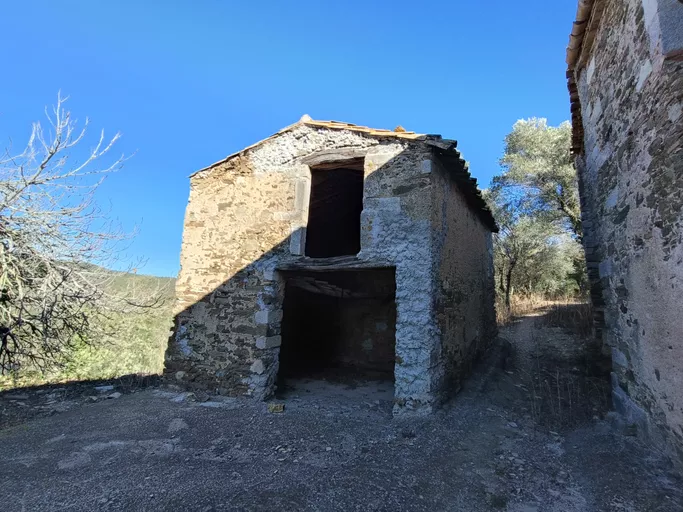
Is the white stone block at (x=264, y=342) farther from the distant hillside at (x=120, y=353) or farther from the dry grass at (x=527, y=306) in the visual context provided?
the dry grass at (x=527, y=306)

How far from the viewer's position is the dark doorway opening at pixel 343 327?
7.77 m

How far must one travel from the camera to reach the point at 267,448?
374 centimetres

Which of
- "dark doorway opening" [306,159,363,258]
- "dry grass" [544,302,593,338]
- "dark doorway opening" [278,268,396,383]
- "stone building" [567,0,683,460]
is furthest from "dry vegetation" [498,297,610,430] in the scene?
"dark doorway opening" [306,159,363,258]

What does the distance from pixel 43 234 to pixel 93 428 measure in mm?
3048

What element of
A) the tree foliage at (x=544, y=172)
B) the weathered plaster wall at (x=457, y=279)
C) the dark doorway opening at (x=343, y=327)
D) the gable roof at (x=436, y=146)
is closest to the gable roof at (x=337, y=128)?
the gable roof at (x=436, y=146)

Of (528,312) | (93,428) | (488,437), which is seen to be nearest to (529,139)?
(528,312)

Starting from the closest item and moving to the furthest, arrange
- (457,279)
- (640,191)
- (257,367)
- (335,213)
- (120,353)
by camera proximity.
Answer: (640,191)
(257,367)
(457,279)
(120,353)
(335,213)

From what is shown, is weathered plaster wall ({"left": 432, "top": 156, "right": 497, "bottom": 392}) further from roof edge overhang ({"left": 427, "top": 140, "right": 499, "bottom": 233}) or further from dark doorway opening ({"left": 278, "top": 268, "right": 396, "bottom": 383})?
dark doorway opening ({"left": 278, "top": 268, "right": 396, "bottom": 383})

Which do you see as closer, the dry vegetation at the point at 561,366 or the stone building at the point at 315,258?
the dry vegetation at the point at 561,366

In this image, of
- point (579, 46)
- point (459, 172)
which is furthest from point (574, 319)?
point (579, 46)

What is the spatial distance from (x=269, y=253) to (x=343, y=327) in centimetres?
363

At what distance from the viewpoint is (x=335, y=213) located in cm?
843

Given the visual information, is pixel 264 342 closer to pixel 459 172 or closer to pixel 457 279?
pixel 457 279

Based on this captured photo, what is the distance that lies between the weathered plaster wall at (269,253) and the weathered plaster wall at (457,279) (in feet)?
1.17
